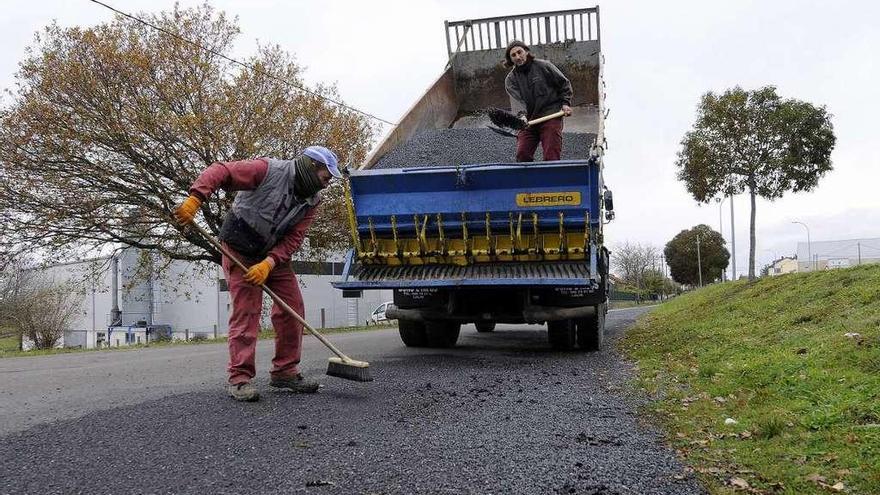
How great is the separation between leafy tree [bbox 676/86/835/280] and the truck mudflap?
966 centimetres

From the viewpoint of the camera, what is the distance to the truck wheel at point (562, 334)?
21.2ft

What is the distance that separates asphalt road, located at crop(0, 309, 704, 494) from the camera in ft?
8.24

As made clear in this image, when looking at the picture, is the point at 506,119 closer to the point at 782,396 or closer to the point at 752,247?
the point at 782,396

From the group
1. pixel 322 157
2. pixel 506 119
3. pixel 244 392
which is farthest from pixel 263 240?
pixel 506 119

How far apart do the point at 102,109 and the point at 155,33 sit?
2.32 meters

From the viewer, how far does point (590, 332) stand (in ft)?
21.4

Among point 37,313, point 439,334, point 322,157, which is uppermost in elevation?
point 322,157

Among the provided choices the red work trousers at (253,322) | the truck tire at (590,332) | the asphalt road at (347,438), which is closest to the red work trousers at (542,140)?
the truck tire at (590,332)

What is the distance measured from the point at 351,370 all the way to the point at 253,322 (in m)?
0.72

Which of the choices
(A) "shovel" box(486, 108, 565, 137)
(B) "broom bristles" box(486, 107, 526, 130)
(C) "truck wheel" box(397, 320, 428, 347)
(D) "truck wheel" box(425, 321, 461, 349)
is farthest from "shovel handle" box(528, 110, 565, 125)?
(C) "truck wheel" box(397, 320, 428, 347)

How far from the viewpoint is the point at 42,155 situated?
13.7 meters

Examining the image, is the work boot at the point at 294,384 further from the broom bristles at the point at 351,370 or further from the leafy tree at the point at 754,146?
the leafy tree at the point at 754,146

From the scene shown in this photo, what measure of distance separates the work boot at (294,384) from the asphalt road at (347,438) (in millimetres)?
84

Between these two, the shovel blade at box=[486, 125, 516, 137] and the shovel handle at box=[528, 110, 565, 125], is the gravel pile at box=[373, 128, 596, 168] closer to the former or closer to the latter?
the shovel blade at box=[486, 125, 516, 137]
